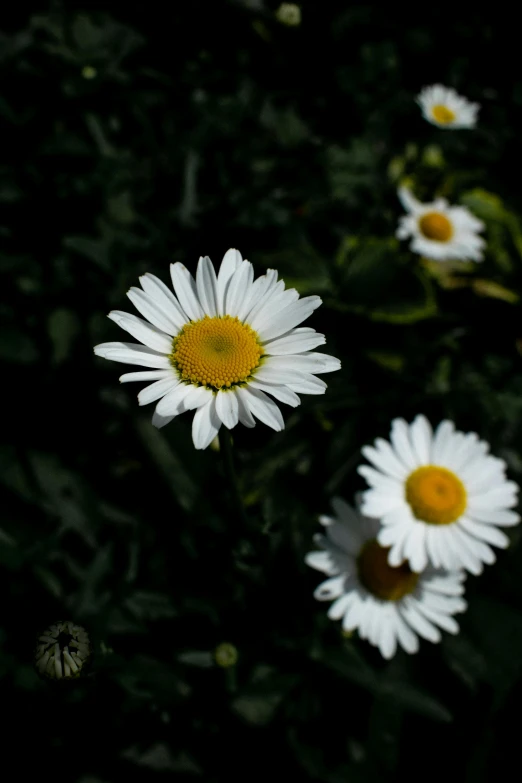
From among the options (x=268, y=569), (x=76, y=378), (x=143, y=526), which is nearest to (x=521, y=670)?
(x=268, y=569)

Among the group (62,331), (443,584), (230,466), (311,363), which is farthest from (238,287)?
(62,331)

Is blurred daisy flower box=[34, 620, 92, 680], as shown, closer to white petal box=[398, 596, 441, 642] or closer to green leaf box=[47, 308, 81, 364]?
white petal box=[398, 596, 441, 642]

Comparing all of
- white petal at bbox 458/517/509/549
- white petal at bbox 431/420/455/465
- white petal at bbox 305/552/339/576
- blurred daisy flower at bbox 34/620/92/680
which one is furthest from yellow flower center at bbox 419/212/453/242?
blurred daisy flower at bbox 34/620/92/680

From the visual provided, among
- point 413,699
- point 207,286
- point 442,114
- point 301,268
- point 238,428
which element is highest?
point 442,114

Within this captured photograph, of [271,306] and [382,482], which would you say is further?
[382,482]

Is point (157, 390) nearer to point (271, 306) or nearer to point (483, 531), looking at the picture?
point (271, 306)

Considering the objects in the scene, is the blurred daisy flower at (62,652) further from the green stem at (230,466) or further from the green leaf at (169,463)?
the green leaf at (169,463)

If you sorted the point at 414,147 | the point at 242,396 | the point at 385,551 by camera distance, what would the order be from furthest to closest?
the point at 414,147
the point at 385,551
the point at 242,396

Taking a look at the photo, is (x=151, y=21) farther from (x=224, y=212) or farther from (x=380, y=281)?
(x=380, y=281)
